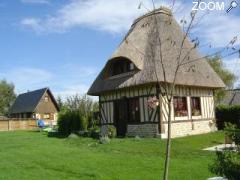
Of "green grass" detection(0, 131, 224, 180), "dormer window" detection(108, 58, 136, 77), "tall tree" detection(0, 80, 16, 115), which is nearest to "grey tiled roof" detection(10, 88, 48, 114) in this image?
"tall tree" detection(0, 80, 16, 115)

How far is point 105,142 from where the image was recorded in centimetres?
1838

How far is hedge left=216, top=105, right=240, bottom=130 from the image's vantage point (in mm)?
25448

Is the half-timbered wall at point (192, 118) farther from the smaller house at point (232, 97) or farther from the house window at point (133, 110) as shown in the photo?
the smaller house at point (232, 97)

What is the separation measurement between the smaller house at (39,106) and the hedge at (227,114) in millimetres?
34588

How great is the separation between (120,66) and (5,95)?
6358 centimetres

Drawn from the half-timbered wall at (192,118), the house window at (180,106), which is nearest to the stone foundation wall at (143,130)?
the half-timbered wall at (192,118)

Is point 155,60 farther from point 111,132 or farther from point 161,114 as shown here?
point 111,132

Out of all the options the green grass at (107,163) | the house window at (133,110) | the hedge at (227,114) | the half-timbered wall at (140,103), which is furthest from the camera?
the hedge at (227,114)

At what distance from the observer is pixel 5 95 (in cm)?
8225

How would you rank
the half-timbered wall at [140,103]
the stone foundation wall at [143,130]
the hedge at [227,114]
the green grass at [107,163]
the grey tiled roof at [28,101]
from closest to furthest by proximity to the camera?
the green grass at [107,163] < the stone foundation wall at [143,130] < the half-timbered wall at [140,103] < the hedge at [227,114] < the grey tiled roof at [28,101]

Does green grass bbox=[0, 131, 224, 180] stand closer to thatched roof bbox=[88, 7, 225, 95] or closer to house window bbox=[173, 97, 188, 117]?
house window bbox=[173, 97, 188, 117]

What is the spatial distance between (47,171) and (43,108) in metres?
46.4

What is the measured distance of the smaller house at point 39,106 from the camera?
56.0 meters

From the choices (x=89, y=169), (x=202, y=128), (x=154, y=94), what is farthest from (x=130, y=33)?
(x=89, y=169)
